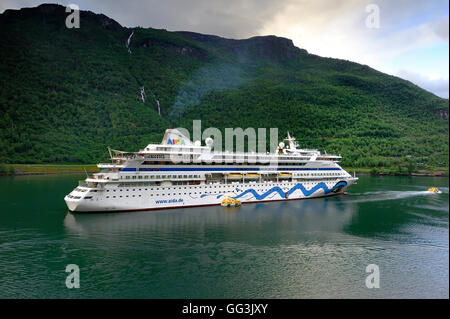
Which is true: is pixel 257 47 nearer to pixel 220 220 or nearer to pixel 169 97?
pixel 169 97

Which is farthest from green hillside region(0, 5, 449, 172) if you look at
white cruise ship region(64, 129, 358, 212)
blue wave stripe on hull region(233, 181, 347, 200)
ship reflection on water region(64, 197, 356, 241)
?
ship reflection on water region(64, 197, 356, 241)

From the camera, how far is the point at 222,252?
48.1ft

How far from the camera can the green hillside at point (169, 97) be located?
66.3m

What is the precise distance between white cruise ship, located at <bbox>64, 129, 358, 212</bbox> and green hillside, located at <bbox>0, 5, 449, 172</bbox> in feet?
110

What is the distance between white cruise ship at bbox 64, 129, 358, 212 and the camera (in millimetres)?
21250

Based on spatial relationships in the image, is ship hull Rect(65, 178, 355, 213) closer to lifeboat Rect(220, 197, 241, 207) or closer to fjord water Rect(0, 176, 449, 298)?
lifeboat Rect(220, 197, 241, 207)

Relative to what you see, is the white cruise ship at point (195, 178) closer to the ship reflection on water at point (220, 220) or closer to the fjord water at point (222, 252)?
the ship reflection on water at point (220, 220)

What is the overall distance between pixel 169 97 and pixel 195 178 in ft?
255

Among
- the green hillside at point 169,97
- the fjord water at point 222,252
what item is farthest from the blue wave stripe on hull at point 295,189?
the green hillside at point 169,97

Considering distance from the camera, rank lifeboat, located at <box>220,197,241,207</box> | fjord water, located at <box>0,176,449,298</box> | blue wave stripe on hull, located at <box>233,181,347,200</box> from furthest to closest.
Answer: blue wave stripe on hull, located at <box>233,181,347,200</box> < lifeboat, located at <box>220,197,241,207</box> < fjord water, located at <box>0,176,449,298</box>

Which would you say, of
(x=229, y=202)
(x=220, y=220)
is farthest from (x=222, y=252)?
(x=229, y=202)

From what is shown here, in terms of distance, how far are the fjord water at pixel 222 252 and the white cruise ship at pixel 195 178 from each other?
1.24 metres
